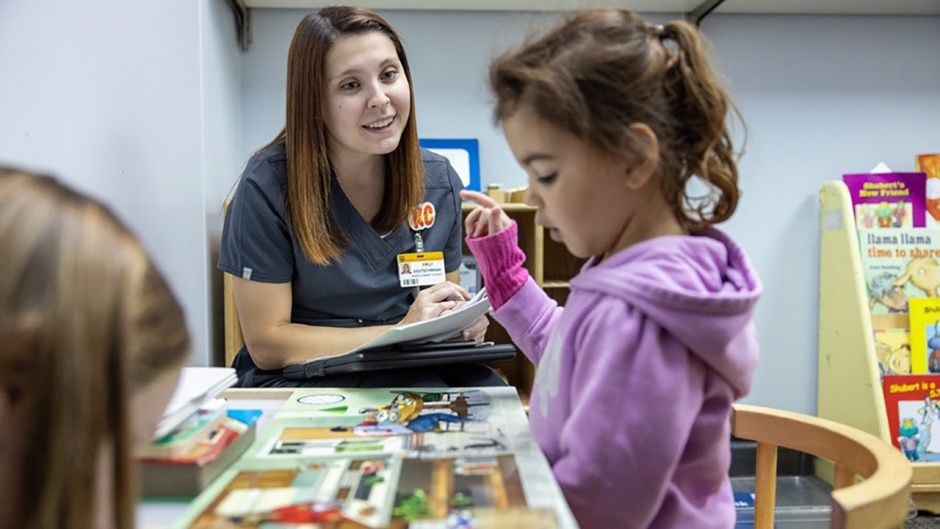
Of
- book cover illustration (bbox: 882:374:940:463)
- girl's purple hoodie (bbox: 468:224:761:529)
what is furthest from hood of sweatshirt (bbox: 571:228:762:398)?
book cover illustration (bbox: 882:374:940:463)

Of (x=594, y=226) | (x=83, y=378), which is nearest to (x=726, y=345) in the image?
(x=594, y=226)

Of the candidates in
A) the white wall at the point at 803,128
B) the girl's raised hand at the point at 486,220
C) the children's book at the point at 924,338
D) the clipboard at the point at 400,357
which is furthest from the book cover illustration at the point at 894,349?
the girl's raised hand at the point at 486,220

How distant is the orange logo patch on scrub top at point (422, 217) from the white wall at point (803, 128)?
3.12ft

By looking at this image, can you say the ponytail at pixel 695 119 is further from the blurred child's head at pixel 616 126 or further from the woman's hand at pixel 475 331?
the woman's hand at pixel 475 331

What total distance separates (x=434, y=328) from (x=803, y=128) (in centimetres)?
197

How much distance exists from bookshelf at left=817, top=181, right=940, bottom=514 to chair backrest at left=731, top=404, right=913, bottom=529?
1346 millimetres

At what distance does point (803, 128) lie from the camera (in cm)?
245

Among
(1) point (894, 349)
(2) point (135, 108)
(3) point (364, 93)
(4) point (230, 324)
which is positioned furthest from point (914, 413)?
(2) point (135, 108)

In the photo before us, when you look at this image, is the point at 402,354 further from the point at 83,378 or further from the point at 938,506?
the point at 938,506

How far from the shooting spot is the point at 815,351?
2455 mm

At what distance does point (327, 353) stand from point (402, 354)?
0.27 meters

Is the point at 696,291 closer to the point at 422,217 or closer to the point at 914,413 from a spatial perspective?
the point at 422,217

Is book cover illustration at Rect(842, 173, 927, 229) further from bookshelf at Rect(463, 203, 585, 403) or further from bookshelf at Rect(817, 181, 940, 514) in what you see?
bookshelf at Rect(463, 203, 585, 403)

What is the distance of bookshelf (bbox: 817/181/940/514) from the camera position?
2.03 meters
